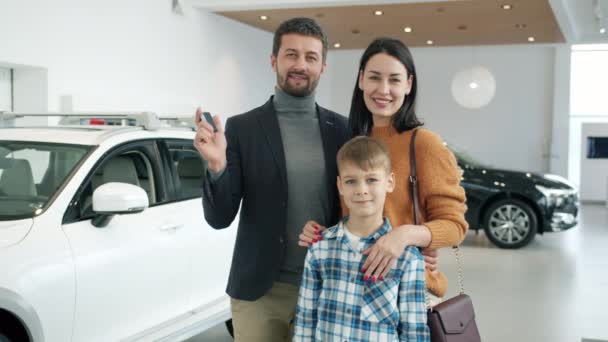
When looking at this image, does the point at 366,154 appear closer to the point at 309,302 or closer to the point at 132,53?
the point at 309,302

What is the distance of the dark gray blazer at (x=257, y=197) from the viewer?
6.79 ft

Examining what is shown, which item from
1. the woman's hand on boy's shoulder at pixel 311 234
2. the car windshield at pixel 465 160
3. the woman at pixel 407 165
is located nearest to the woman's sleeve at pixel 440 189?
the woman at pixel 407 165

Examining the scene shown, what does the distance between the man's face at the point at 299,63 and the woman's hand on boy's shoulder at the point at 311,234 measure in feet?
1.45

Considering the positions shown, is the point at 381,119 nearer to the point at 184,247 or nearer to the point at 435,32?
the point at 184,247

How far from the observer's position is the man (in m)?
2.07

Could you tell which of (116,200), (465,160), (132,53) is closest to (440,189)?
(116,200)

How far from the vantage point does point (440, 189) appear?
1.82 m

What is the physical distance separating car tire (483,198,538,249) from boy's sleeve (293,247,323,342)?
7.65 m

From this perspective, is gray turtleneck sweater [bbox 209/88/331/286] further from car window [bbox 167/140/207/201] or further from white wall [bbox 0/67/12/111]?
white wall [bbox 0/67/12/111]

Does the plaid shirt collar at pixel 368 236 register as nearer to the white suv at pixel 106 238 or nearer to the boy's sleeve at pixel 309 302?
the boy's sleeve at pixel 309 302

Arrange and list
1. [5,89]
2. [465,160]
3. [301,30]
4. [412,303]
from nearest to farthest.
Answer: [412,303] < [301,30] < [5,89] < [465,160]

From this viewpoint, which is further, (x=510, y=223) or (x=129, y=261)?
(x=510, y=223)

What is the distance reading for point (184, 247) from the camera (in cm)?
359

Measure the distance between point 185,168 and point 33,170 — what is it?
888mm
